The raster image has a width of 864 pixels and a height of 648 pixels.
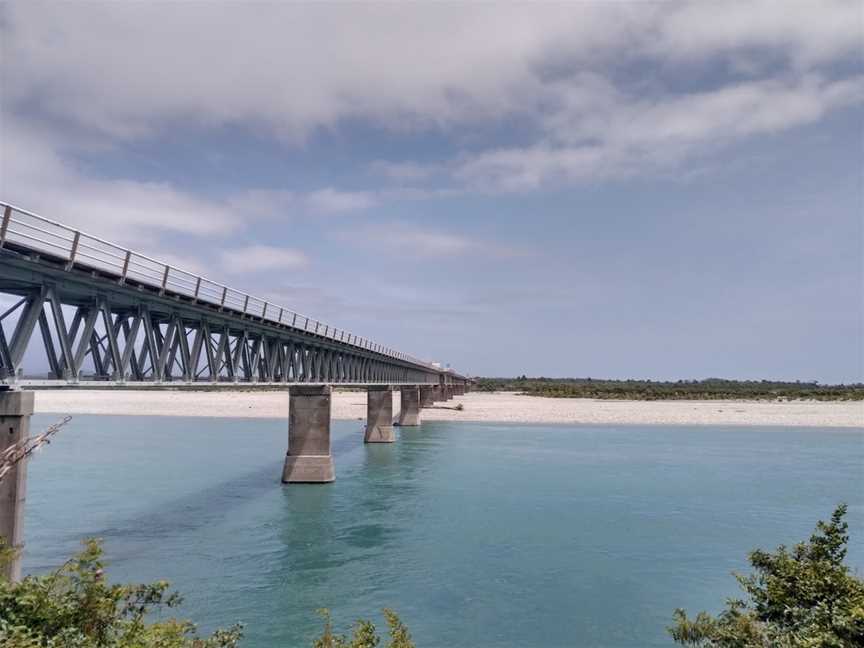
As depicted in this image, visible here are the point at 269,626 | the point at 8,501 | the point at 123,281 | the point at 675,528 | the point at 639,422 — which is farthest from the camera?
the point at 639,422

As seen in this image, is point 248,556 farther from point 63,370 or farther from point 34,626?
point 34,626

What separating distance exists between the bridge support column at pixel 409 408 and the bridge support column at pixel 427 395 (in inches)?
582

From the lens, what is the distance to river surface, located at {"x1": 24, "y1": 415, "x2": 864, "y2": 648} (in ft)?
61.0

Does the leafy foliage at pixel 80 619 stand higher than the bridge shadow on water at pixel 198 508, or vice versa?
the leafy foliage at pixel 80 619

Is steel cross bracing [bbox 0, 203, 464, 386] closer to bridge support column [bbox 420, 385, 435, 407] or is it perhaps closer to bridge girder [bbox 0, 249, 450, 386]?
bridge girder [bbox 0, 249, 450, 386]

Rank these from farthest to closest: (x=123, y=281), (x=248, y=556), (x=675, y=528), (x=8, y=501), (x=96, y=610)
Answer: (x=675, y=528)
(x=248, y=556)
(x=123, y=281)
(x=8, y=501)
(x=96, y=610)

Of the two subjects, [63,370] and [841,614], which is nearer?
[841,614]

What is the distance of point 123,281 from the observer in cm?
2003

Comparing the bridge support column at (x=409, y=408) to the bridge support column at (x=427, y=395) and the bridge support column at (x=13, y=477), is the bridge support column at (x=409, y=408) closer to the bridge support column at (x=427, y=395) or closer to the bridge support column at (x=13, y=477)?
the bridge support column at (x=427, y=395)

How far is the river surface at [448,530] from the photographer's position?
1859cm

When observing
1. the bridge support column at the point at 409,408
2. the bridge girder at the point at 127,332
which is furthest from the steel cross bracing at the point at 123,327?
the bridge support column at the point at 409,408

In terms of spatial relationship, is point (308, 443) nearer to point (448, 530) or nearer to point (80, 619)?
point (448, 530)

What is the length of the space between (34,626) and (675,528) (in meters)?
27.0

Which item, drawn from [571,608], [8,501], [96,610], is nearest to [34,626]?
[96,610]
